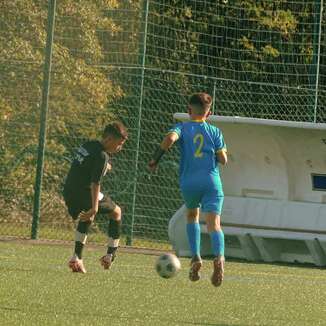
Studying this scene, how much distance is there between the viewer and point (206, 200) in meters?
12.1

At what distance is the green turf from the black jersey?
0.84 meters

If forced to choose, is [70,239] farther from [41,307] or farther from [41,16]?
[41,307]

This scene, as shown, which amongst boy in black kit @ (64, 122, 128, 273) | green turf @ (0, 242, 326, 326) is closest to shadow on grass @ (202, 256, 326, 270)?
green turf @ (0, 242, 326, 326)

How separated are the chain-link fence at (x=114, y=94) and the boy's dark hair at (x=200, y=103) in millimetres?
5944

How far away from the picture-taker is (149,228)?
1875cm

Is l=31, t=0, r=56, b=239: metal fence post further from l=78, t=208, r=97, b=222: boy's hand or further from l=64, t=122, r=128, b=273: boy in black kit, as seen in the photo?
l=78, t=208, r=97, b=222: boy's hand

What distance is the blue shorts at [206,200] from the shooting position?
12.1m

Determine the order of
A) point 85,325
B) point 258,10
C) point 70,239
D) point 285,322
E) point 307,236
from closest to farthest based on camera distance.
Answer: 1. point 85,325
2. point 285,322
3. point 307,236
4. point 70,239
5. point 258,10

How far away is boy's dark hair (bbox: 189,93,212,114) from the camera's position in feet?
40.0

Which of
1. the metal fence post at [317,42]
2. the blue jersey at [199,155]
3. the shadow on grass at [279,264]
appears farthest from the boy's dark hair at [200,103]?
the metal fence post at [317,42]

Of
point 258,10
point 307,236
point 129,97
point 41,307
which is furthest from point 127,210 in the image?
point 41,307

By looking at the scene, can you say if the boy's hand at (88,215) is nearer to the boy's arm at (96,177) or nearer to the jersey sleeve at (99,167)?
the boy's arm at (96,177)

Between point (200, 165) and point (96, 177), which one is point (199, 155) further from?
point (96, 177)

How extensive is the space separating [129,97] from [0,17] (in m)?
2.23
